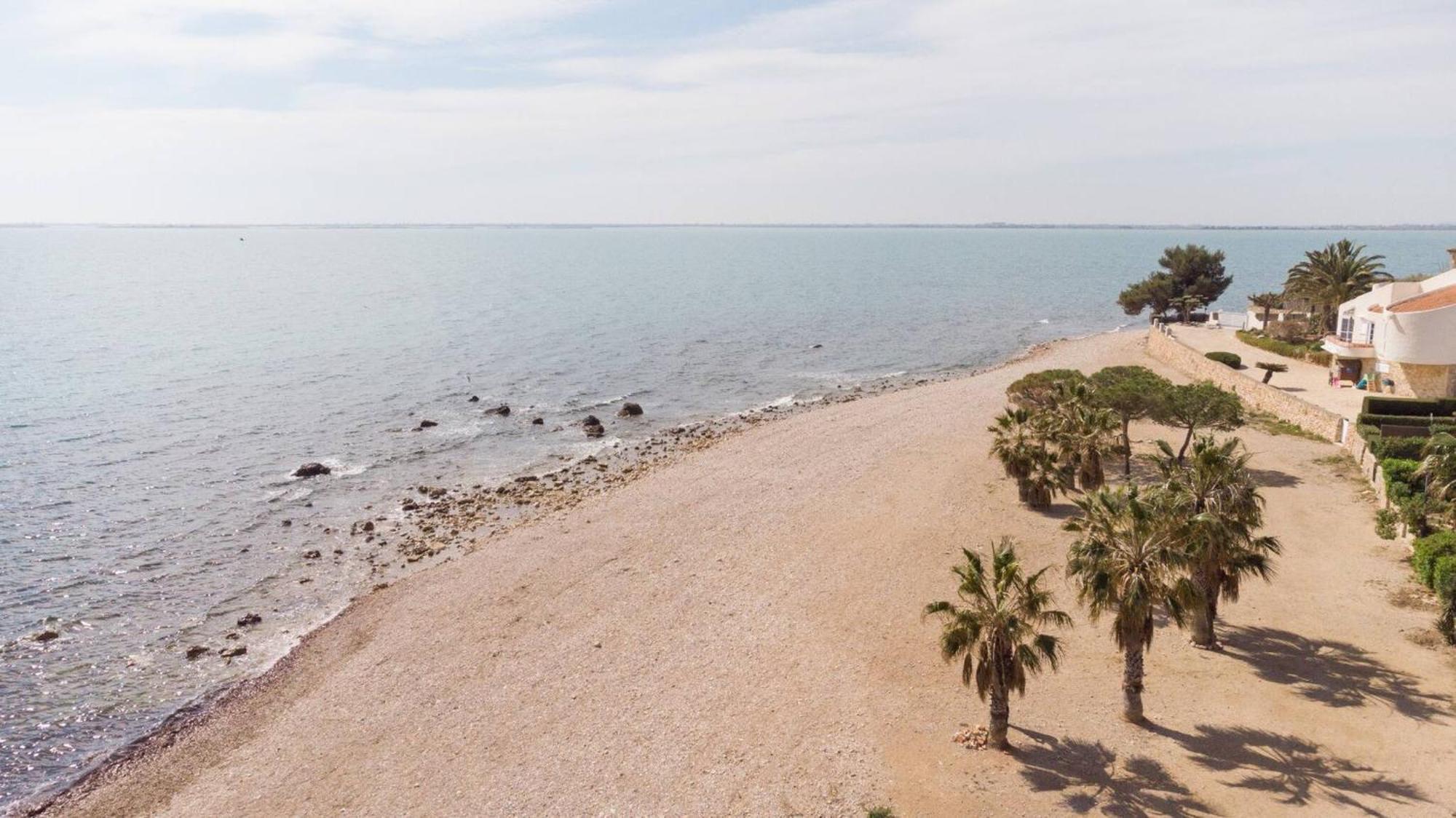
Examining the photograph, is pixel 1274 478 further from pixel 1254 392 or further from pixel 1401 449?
pixel 1254 392

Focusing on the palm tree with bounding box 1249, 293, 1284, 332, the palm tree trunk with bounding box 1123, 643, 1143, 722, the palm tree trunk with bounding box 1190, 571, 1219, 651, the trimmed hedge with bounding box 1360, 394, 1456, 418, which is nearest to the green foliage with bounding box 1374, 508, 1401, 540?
the palm tree trunk with bounding box 1190, 571, 1219, 651

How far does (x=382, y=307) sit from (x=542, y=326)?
3919cm

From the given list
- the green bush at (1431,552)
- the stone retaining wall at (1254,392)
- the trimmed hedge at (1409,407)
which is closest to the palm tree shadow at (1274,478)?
the stone retaining wall at (1254,392)

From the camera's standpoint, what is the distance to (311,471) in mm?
54625

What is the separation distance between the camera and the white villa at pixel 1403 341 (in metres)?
48.1

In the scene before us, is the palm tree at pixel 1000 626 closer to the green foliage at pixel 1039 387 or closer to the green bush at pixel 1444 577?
the green bush at pixel 1444 577

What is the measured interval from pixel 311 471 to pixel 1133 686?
47.2 metres

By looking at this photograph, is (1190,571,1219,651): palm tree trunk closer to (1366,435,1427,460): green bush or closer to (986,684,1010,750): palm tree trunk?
(986,684,1010,750): palm tree trunk

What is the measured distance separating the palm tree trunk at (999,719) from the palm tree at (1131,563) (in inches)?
118

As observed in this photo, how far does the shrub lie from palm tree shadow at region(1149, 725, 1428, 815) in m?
46.3

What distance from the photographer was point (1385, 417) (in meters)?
43.6

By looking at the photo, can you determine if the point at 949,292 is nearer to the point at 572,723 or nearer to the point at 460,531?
the point at 460,531

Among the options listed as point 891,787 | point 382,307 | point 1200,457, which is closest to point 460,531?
point 891,787

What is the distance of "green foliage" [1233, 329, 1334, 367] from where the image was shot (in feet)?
210
